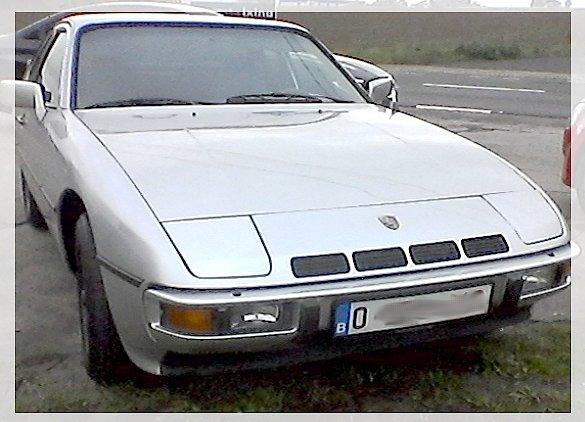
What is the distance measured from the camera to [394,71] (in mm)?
18297

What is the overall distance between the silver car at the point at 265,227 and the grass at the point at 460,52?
18378 mm

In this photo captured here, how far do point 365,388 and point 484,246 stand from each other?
0.74m

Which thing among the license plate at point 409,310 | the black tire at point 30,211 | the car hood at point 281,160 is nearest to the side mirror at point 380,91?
the car hood at point 281,160

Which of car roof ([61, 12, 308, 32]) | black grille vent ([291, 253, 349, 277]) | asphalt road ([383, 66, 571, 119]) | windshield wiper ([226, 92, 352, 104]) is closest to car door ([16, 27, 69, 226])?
car roof ([61, 12, 308, 32])

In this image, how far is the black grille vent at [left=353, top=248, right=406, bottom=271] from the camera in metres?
2.11

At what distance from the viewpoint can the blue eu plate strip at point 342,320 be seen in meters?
2.08

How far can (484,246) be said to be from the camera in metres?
2.26

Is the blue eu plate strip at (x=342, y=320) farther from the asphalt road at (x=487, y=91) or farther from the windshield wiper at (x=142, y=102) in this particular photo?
the asphalt road at (x=487, y=91)

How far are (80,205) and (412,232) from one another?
125 cm

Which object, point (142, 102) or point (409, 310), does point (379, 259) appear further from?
point (142, 102)

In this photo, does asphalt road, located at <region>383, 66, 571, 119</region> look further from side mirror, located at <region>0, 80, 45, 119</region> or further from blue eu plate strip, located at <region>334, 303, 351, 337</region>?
blue eu plate strip, located at <region>334, 303, 351, 337</region>

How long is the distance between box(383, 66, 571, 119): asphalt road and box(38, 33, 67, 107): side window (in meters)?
7.70

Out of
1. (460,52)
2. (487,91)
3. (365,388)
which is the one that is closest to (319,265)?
(365,388)

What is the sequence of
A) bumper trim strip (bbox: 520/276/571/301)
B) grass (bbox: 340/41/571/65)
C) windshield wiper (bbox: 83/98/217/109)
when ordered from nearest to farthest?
bumper trim strip (bbox: 520/276/571/301)
windshield wiper (bbox: 83/98/217/109)
grass (bbox: 340/41/571/65)
